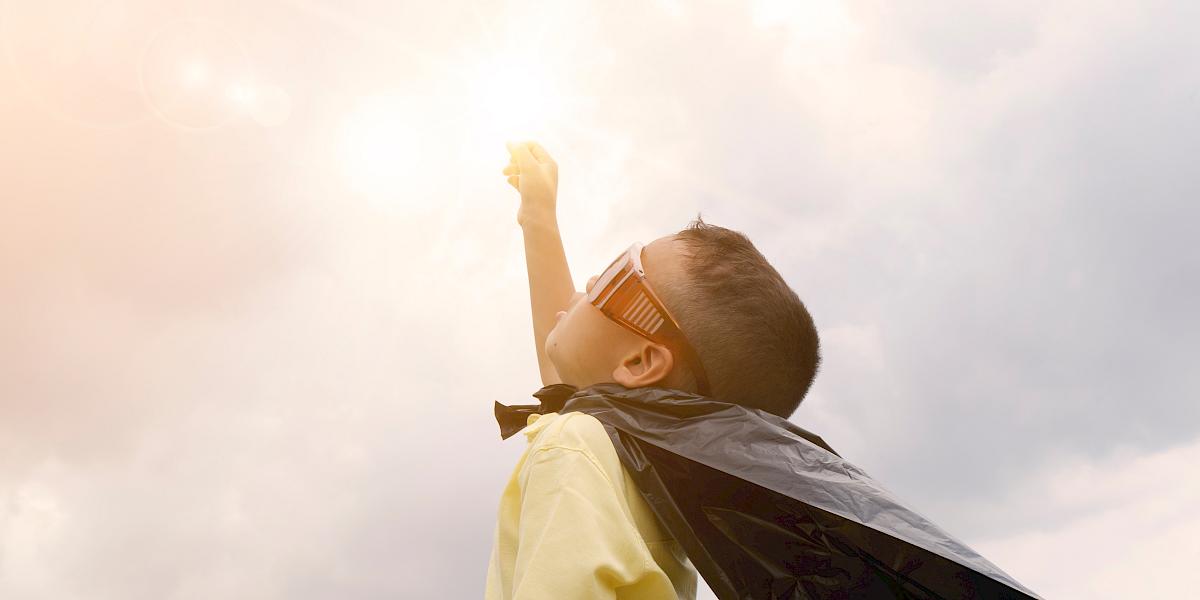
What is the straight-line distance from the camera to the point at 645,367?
322cm

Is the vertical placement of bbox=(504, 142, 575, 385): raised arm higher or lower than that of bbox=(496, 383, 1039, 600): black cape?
higher

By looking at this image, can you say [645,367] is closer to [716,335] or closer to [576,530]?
[716,335]

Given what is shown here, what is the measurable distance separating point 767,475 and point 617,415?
0.53m

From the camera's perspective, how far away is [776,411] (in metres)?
3.34

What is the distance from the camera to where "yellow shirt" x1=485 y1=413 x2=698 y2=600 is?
2088 millimetres

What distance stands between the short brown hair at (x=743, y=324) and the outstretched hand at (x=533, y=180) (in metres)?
1.09

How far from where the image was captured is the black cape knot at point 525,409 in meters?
3.40

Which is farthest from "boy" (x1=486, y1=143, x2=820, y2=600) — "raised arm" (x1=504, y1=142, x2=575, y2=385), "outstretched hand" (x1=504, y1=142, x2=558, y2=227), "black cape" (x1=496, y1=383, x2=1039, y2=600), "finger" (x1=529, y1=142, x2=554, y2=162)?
"finger" (x1=529, y1=142, x2=554, y2=162)

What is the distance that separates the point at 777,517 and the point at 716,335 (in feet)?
2.79

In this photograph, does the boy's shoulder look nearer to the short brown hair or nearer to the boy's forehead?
the short brown hair

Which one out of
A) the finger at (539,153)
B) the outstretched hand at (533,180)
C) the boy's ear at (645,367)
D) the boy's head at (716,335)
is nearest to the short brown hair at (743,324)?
the boy's head at (716,335)

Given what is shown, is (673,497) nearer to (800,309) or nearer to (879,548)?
(879,548)

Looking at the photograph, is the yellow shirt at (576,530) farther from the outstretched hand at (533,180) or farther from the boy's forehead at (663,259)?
the outstretched hand at (533,180)

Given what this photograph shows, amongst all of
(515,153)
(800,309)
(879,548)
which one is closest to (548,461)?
(879,548)
